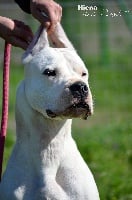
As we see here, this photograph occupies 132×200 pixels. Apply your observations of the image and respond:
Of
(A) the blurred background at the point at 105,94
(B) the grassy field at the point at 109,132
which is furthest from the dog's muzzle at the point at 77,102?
(A) the blurred background at the point at 105,94

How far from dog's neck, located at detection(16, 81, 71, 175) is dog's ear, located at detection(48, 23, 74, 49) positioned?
1.20 feet

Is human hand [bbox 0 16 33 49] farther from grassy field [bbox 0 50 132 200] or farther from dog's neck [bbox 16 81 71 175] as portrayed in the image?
grassy field [bbox 0 50 132 200]

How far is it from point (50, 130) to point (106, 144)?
3645mm

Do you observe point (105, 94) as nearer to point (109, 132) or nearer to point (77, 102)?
point (109, 132)

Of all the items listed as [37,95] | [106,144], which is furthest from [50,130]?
[106,144]

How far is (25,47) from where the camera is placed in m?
5.28

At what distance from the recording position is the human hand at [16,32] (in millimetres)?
5266

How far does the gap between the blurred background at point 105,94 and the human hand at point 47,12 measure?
1.81 m

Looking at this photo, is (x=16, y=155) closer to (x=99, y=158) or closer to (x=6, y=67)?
(x=6, y=67)

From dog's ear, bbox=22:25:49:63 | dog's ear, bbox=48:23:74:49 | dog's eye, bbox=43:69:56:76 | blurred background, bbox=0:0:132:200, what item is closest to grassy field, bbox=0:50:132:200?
blurred background, bbox=0:0:132:200

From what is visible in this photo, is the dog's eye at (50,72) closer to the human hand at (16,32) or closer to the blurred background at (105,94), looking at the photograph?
the human hand at (16,32)

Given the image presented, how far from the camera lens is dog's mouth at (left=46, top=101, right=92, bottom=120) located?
4852 millimetres

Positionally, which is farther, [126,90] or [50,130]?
[126,90]

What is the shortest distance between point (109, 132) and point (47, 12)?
409cm
